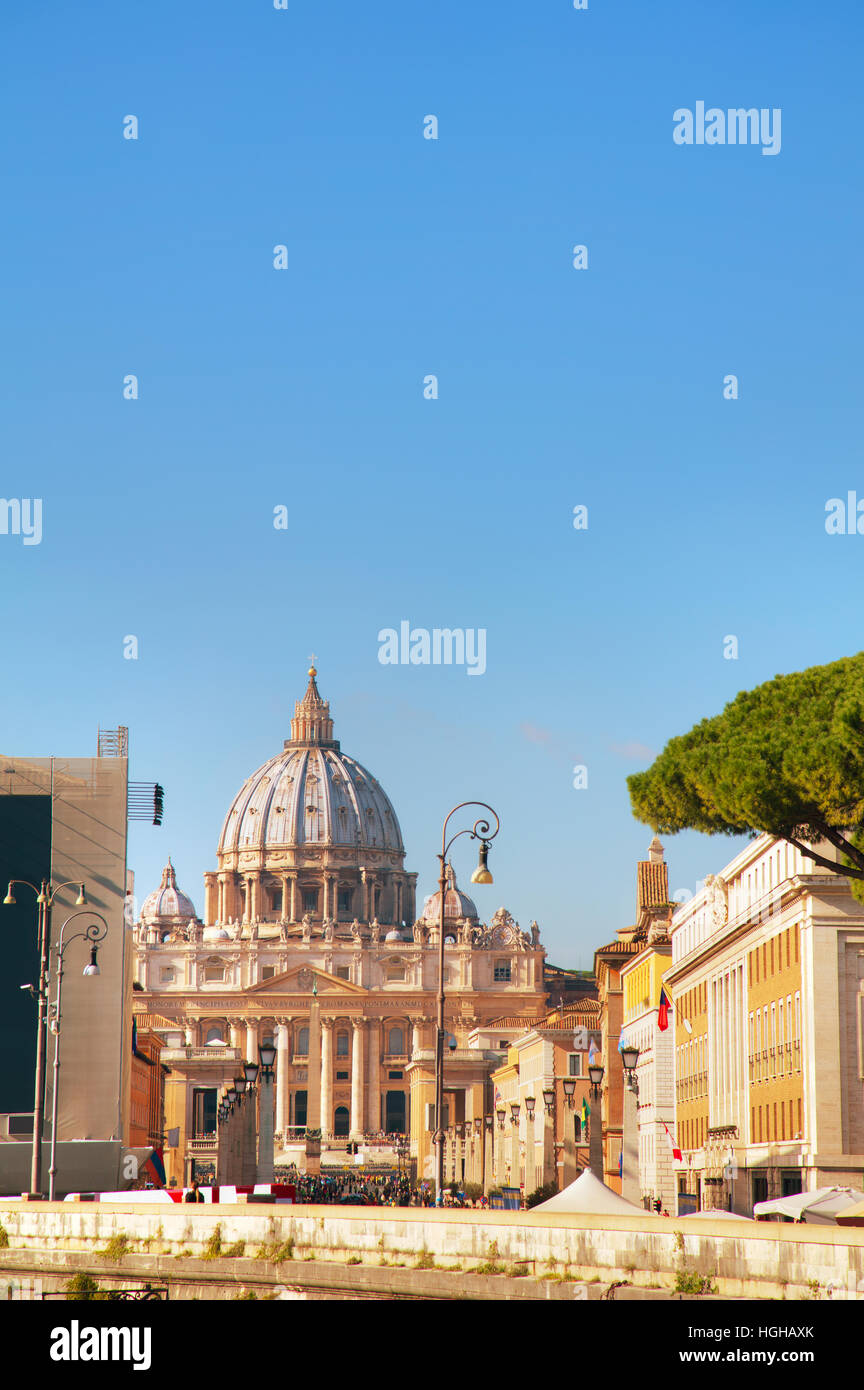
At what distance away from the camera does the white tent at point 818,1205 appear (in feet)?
→ 97.8

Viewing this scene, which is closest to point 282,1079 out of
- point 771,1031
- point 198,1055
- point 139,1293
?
point 198,1055

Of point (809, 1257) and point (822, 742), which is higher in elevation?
point (822, 742)

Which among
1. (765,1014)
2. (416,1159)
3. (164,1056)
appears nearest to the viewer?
(765,1014)

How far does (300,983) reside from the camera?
18225 centimetres

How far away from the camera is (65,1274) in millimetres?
28219

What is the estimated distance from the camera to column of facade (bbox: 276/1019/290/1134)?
173m

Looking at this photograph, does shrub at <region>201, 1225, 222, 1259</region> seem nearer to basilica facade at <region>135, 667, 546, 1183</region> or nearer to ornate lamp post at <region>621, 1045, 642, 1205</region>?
ornate lamp post at <region>621, 1045, 642, 1205</region>

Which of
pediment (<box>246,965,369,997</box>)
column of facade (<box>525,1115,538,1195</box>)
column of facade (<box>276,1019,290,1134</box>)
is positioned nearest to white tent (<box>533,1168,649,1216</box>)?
column of facade (<box>525,1115,538,1195</box>)

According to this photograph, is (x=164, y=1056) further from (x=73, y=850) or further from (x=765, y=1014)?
(x=765, y=1014)

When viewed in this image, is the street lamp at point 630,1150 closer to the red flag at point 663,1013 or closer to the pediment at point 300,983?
the red flag at point 663,1013

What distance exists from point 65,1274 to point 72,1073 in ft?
92.3

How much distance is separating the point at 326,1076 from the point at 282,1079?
4.03 metres

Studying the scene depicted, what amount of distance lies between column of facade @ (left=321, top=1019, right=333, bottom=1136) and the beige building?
11379 centimetres
